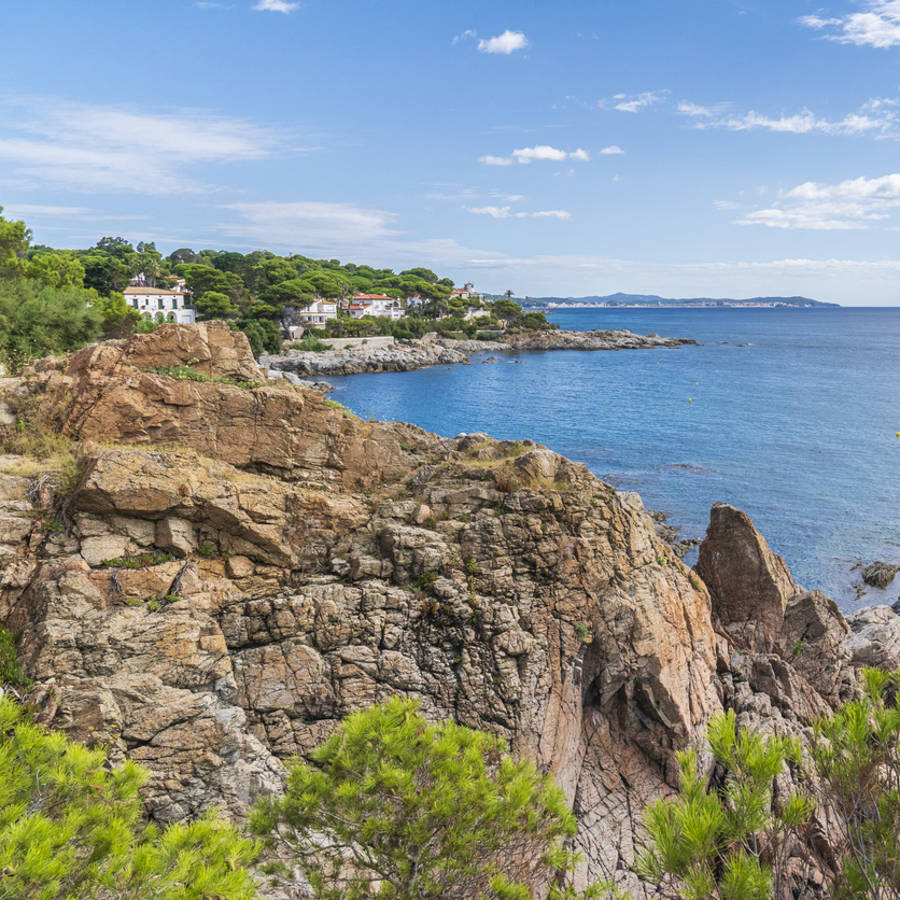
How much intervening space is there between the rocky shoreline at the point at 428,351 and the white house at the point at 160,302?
1880 cm

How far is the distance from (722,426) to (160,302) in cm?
8673

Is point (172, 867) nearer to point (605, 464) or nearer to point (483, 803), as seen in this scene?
point (483, 803)

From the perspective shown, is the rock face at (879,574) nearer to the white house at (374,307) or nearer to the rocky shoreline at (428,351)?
the rocky shoreline at (428,351)

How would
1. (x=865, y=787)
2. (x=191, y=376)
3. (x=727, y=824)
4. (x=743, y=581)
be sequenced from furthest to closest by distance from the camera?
1. (x=743, y=581)
2. (x=191, y=376)
3. (x=865, y=787)
4. (x=727, y=824)

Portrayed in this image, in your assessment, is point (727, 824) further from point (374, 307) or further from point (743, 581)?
point (374, 307)

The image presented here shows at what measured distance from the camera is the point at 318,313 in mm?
125250

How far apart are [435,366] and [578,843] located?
103 meters

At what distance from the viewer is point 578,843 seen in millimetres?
12609

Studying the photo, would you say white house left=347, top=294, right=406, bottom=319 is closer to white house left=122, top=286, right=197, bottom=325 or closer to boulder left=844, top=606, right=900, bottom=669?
white house left=122, top=286, right=197, bottom=325

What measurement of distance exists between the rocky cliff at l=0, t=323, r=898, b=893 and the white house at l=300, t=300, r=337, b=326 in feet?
355

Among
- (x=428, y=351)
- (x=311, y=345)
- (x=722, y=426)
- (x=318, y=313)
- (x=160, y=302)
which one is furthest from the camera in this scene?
(x=318, y=313)

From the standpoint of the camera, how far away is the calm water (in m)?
38.0

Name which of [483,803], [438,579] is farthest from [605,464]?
[483,803]

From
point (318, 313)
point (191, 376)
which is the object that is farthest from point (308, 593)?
point (318, 313)
